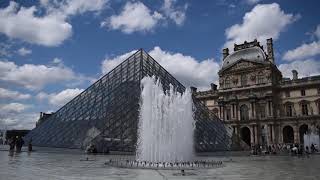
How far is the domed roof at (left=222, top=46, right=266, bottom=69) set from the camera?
5538 centimetres

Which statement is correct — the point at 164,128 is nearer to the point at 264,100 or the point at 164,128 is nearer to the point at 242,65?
the point at 264,100

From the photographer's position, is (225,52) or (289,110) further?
(225,52)

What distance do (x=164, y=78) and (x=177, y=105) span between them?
30.5 feet

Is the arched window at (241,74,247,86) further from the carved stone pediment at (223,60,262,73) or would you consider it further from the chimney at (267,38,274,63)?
the chimney at (267,38,274,63)

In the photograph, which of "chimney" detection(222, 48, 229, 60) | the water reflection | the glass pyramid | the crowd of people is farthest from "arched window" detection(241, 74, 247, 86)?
the water reflection

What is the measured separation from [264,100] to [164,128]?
3928 cm

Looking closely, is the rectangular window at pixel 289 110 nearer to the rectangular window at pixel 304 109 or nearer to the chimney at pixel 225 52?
the rectangular window at pixel 304 109

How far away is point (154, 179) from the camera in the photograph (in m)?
8.81

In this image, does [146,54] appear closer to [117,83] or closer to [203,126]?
[117,83]

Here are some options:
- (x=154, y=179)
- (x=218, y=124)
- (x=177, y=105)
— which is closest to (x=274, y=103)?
(x=218, y=124)

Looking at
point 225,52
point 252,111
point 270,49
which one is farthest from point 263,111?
point 225,52

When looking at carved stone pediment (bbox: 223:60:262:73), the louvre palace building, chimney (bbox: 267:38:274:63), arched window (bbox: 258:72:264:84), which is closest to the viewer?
the louvre palace building

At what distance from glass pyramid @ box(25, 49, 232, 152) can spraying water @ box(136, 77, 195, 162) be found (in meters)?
3.68

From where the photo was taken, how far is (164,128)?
16516mm
